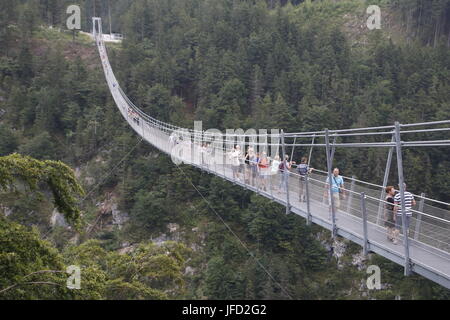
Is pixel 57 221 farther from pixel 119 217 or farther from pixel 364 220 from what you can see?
pixel 364 220

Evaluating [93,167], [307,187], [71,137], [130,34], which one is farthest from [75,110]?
[307,187]

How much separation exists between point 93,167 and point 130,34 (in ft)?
58.2

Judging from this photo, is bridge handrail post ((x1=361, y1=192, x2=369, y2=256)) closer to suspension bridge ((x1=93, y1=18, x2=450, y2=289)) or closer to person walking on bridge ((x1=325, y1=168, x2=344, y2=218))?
suspension bridge ((x1=93, y1=18, x2=450, y2=289))

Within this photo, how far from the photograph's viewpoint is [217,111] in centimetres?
3250

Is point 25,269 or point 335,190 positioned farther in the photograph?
point 335,190

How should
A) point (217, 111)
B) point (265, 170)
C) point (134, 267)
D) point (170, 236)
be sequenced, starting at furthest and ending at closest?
point (217, 111) → point (170, 236) → point (134, 267) → point (265, 170)

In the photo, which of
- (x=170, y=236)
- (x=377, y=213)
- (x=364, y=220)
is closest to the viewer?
(x=377, y=213)

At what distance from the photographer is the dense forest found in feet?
77.3

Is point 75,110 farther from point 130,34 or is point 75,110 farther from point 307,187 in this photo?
point 307,187

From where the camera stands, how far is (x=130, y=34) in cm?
4400
